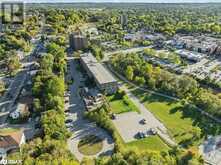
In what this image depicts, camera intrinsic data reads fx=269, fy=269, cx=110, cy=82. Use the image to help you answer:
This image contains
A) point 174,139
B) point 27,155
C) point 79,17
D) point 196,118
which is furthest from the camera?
point 79,17

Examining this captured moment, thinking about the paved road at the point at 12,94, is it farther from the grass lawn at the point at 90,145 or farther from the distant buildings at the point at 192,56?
the distant buildings at the point at 192,56

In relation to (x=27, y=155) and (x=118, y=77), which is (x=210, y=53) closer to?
(x=118, y=77)

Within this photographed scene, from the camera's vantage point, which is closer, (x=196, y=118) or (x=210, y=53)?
(x=196, y=118)

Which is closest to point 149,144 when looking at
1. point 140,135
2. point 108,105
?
point 140,135

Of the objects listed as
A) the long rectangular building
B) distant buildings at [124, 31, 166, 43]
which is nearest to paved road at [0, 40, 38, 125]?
the long rectangular building

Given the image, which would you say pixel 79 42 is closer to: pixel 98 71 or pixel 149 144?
pixel 98 71

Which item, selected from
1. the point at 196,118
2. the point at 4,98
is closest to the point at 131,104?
the point at 196,118

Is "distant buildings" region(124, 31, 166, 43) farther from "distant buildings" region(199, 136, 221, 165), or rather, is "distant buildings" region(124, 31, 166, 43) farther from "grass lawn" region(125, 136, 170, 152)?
"grass lawn" region(125, 136, 170, 152)

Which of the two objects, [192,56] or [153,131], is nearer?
[153,131]
